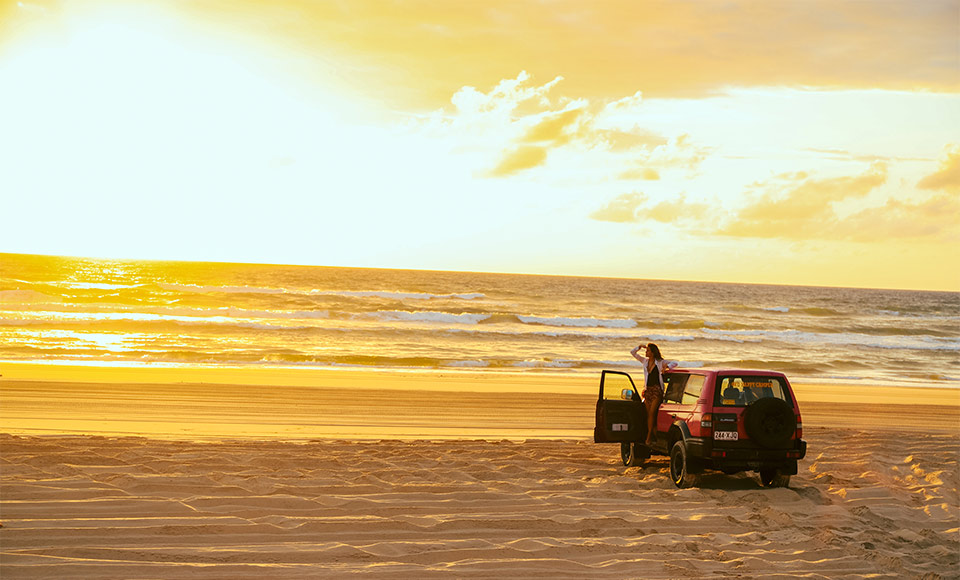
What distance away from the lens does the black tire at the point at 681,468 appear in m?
9.16

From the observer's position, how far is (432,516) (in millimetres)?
7336

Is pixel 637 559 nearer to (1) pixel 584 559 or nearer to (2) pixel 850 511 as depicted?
(1) pixel 584 559

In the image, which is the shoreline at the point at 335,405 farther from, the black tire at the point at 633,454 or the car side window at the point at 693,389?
the car side window at the point at 693,389

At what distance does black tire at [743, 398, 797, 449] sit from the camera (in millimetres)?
8930

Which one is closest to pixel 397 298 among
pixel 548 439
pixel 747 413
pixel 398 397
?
pixel 398 397

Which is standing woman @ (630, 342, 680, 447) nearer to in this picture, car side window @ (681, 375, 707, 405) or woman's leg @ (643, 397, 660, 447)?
woman's leg @ (643, 397, 660, 447)

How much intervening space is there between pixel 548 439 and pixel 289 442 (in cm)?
440

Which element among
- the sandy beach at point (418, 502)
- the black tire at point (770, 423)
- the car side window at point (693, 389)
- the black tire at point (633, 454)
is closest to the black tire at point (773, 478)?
the sandy beach at point (418, 502)

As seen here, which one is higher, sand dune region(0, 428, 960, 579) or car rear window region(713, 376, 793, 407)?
car rear window region(713, 376, 793, 407)

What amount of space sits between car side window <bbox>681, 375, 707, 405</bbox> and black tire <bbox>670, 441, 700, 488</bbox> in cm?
60

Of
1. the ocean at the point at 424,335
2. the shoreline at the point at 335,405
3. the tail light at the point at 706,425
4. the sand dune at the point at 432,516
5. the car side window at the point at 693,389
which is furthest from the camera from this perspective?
the ocean at the point at 424,335

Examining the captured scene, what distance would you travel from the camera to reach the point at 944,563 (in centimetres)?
670

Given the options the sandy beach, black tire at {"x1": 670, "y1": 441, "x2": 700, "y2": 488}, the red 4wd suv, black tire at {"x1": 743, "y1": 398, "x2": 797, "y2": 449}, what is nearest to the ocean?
the sandy beach

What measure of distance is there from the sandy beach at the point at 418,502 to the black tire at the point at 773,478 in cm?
16
